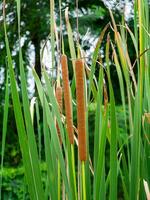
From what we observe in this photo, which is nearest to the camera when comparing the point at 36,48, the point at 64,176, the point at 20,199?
the point at 64,176

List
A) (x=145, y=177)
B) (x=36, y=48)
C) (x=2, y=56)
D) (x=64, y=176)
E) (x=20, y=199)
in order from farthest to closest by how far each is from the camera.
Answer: (x=36, y=48)
(x=2, y=56)
(x=20, y=199)
(x=145, y=177)
(x=64, y=176)

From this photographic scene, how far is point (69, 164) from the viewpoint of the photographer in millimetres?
577

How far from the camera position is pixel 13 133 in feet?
13.5

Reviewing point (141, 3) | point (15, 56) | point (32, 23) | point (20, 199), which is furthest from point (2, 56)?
point (141, 3)

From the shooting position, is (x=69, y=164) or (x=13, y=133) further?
(x=13, y=133)

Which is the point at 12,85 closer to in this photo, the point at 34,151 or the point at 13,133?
the point at 34,151

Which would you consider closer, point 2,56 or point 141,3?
point 141,3

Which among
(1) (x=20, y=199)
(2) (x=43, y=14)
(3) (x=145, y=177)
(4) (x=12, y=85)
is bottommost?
(1) (x=20, y=199)

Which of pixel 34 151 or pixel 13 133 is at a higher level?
pixel 34 151

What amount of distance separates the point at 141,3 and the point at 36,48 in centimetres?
382

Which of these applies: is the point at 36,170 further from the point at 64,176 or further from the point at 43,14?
the point at 43,14

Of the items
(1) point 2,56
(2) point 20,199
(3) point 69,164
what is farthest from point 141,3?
(1) point 2,56

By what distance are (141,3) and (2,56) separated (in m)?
3.43

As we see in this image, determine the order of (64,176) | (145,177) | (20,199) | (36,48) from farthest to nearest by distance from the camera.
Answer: (36,48)
(20,199)
(145,177)
(64,176)
